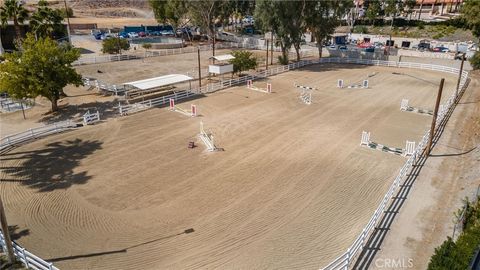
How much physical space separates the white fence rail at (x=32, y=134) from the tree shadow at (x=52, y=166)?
1.70 metres

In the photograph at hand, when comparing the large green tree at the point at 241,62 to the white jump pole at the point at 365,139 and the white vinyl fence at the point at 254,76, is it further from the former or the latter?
the white jump pole at the point at 365,139

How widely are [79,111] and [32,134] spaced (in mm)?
6730

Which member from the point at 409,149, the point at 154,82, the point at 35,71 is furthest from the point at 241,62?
the point at 409,149

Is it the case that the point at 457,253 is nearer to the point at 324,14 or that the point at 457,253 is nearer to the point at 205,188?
the point at 205,188

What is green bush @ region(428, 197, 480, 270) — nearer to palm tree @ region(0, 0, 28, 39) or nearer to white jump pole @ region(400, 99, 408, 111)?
white jump pole @ region(400, 99, 408, 111)

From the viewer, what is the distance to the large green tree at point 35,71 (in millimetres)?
27078

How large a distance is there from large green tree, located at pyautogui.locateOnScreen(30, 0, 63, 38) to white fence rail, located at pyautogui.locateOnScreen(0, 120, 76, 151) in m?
27.2

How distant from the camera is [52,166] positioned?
66.4ft

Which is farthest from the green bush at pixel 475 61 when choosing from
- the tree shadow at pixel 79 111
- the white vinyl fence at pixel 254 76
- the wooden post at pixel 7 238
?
the wooden post at pixel 7 238

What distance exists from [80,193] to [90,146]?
633 cm

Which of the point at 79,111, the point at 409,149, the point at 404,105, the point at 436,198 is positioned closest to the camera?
the point at 436,198

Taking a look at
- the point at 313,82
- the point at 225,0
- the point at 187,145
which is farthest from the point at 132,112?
the point at 225,0

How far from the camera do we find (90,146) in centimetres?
2312

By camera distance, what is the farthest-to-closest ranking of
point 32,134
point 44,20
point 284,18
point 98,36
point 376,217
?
point 98,36 < point 284,18 < point 44,20 < point 32,134 < point 376,217
